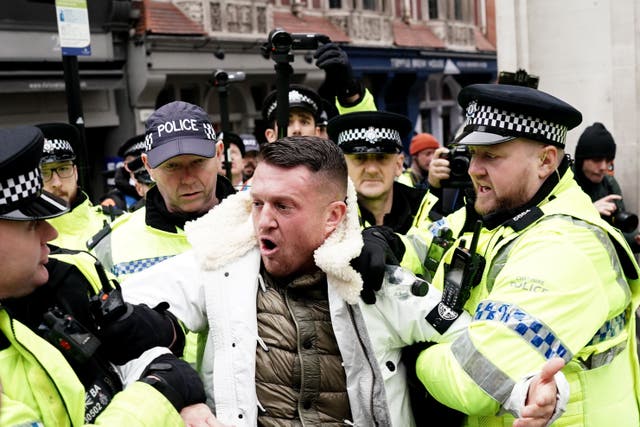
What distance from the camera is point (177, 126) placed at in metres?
3.21

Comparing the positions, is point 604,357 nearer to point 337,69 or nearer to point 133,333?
point 133,333

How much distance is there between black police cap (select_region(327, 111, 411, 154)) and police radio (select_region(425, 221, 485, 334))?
4.58 ft

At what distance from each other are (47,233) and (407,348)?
1217 mm

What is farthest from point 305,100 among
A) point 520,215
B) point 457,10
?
point 457,10

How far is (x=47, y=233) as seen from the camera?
1.86 meters

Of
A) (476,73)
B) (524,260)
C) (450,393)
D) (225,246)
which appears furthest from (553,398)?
(476,73)

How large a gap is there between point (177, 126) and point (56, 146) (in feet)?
4.49

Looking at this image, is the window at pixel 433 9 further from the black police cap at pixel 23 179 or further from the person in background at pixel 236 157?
the black police cap at pixel 23 179

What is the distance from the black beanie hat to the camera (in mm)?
5156

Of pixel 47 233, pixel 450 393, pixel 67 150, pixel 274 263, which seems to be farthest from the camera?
pixel 67 150

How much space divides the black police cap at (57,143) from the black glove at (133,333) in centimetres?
239

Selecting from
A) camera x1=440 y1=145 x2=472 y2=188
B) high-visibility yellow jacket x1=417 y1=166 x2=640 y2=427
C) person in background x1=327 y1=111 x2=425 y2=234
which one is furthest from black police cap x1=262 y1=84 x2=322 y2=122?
high-visibility yellow jacket x1=417 y1=166 x2=640 y2=427

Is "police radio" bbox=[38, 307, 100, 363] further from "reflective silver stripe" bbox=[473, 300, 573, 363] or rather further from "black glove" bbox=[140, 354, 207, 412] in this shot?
"reflective silver stripe" bbox=[473, 300, 573, 363]

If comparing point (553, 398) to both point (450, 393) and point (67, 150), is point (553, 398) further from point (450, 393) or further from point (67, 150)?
point (67, 150)
